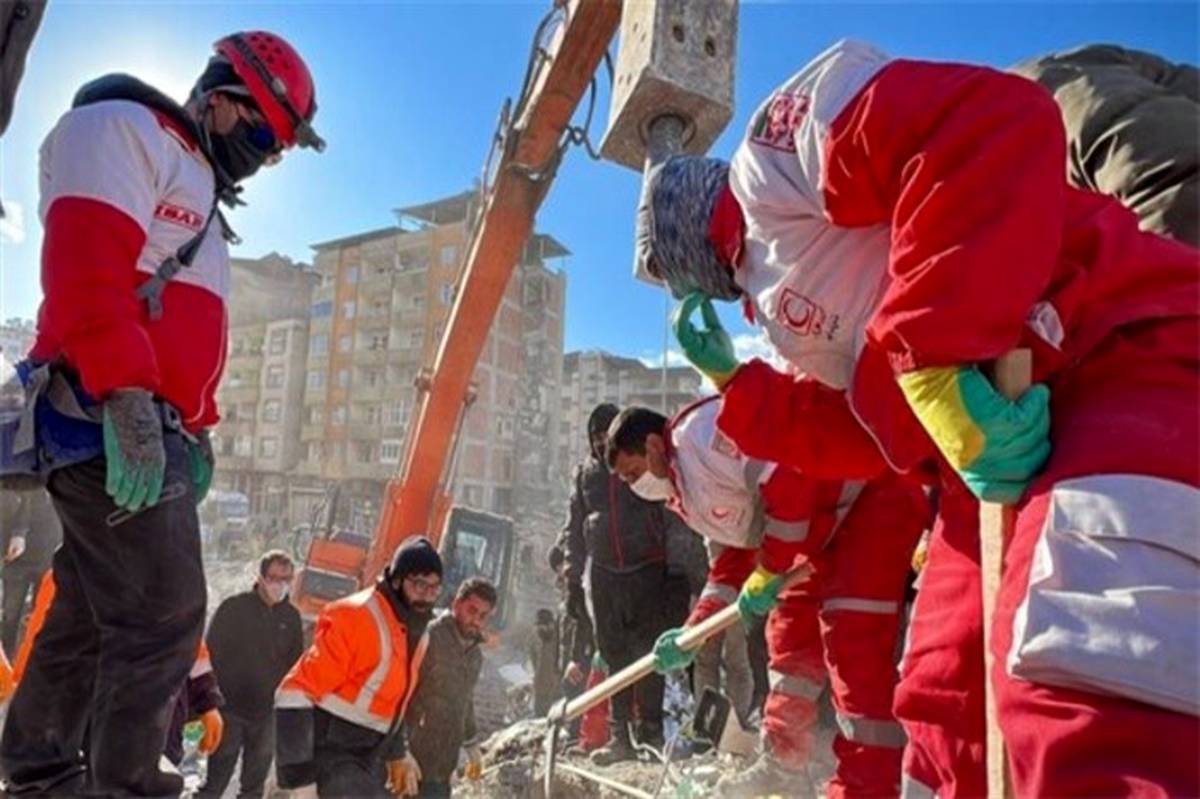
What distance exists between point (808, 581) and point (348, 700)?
220 centimetres

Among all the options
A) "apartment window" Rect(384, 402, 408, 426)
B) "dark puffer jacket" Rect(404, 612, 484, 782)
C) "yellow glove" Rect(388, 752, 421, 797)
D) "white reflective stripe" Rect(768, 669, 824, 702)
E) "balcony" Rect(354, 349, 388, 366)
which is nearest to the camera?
"white reflective stripe" Rect(768, 669, 824, 702)

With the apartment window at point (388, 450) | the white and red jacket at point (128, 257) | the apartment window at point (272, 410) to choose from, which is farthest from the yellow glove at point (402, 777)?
the apartment window at point (272, 410)

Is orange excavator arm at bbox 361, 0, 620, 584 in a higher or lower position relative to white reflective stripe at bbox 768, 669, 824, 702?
higher

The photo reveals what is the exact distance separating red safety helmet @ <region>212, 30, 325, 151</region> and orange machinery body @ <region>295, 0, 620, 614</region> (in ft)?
9.69

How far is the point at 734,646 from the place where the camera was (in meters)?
5.26

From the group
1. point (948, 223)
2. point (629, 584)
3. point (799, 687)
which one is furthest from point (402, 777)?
point (948, 223)

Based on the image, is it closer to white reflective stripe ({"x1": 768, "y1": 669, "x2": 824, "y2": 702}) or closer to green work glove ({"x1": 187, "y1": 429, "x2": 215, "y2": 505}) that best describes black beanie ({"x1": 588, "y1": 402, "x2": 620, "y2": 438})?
white reflective stripe ({"x1": 768, "y1": 669, "x2": 824, "y2": 702})

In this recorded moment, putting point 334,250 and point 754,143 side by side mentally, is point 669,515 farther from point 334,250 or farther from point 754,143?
point 334,250

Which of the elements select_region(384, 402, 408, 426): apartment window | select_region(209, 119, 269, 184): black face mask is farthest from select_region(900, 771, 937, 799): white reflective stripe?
select_region(384, 402, 408, 426): apartment window

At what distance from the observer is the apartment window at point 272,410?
55.2 m

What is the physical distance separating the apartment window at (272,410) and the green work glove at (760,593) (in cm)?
5655

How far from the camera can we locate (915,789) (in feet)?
4.80

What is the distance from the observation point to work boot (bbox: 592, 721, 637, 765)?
483 cm

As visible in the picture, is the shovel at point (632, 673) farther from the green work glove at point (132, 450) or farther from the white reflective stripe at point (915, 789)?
the green work glove at point (132, 450)
